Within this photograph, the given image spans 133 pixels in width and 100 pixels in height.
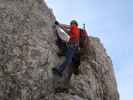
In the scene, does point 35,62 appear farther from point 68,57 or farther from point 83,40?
point 83,40

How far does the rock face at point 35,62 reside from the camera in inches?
984

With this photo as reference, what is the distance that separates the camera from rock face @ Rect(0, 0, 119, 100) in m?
25.0

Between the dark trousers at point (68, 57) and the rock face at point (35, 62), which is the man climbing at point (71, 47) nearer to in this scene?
the dark trousers at point (68, 57)

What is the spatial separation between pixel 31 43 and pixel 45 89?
3.12 m

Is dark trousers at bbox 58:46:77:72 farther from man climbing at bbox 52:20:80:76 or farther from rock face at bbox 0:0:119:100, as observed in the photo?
rock face at bbox 0:0:119:100

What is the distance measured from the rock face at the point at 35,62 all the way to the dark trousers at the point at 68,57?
0.67 metres

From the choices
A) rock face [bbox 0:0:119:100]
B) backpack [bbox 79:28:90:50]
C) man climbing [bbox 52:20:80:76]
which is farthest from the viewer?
backpack [bbox 79:28:90:50]

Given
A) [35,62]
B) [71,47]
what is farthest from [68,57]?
[35,62]

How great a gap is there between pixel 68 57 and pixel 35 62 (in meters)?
2.26

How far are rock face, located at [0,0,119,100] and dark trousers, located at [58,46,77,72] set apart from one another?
67 centimetres

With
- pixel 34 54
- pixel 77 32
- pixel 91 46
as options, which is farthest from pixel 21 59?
pixel 91 46

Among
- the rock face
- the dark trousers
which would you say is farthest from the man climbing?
the rock face

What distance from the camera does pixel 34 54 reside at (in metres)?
26.2

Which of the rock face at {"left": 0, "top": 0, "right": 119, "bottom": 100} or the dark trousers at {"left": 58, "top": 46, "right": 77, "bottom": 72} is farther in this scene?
the dark trousers at {"left": 58, "top": 46, "right": 77, "bottom": 72}
